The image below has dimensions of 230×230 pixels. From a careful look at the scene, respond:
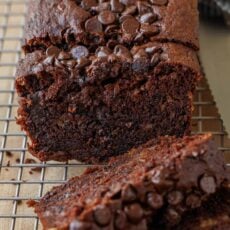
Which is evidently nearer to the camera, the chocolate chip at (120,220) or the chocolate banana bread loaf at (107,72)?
the chocolate chip at (120,220)

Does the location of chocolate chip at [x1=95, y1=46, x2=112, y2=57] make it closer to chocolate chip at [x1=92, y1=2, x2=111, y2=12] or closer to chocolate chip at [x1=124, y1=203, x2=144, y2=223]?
Answer: chocolate chip at [x1=92, y1=2, x2=111, y2=12]

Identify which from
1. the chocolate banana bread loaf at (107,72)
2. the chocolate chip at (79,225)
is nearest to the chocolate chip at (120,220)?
the chocolate chip at (79,225)

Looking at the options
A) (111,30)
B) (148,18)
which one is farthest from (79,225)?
(148,18)

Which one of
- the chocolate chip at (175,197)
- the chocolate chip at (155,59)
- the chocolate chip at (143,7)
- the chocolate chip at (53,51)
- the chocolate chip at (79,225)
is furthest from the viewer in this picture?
the chocolate chip at (143,7)

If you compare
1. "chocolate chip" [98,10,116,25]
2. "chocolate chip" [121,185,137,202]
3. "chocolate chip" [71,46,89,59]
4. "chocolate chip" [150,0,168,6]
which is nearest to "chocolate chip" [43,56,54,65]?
"chocolate chip" [71,46,89,59]

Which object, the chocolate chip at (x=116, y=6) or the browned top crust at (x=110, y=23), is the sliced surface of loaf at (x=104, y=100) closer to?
the browned top crust at (x=110, y=23)

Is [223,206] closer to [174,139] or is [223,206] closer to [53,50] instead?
[174,139]

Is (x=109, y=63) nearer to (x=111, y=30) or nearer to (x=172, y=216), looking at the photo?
(x=111, y=30)
